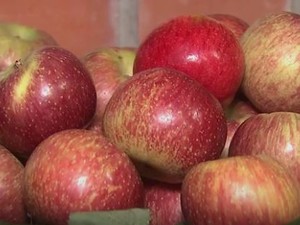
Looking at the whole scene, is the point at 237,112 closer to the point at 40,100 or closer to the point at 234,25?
the point at 234,25

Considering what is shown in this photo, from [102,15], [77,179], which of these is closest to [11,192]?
[77,179]

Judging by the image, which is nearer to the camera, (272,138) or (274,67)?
(272,138)

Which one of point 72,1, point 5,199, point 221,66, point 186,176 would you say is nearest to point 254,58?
point 221,66

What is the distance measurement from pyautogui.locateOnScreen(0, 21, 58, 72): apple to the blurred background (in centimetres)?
20

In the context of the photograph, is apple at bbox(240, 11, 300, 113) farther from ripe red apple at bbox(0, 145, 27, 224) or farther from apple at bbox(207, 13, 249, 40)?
ripe red apple at bbox(0, 145, 27, 224)

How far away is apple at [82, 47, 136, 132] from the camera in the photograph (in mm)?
888

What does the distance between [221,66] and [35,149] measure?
0.23 m

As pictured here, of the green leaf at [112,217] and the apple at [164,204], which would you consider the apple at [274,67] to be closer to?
the apple at [164,204]

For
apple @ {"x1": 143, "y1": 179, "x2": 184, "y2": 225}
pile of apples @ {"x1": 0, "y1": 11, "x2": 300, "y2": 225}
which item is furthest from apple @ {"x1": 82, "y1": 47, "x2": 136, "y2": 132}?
apple @ {"x1": 143, "y1": 179, "x2": 184, "y2": 225}

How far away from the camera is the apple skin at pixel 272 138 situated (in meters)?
0.76

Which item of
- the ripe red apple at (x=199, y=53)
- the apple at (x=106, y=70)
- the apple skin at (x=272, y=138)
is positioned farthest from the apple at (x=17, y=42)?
the apple skin at (x=272, y=138)

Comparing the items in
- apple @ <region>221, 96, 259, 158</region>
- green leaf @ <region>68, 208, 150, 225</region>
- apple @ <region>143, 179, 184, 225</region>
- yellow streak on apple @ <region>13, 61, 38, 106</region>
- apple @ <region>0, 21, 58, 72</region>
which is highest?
yellow streak on apple @ <region>13, 61, 38, 106</region>

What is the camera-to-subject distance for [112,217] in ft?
2.13

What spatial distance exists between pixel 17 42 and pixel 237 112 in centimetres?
31
